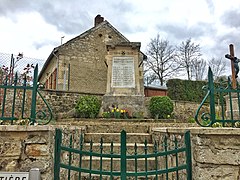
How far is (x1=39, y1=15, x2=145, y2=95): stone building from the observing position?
12711mm

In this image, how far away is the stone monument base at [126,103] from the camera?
294 inches

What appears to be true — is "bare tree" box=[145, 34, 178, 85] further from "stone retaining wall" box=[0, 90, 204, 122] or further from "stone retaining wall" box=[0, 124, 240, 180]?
"stone retaining wall" box=[0, 124, 240, 180]

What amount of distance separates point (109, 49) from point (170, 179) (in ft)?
20.5

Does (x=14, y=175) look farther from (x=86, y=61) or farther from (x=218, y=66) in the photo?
(x=218, y=66)

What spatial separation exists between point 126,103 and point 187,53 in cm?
1702

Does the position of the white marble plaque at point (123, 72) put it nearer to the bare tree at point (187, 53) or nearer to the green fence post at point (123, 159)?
the green fence post at point (123, 159)

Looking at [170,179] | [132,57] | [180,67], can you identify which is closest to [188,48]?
[180,67]

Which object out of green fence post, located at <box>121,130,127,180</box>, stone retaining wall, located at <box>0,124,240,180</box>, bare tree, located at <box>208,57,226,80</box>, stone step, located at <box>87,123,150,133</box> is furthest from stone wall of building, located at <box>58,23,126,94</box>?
bare tree, located at <box>208,57,226,80</box>

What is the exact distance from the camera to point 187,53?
22125mm

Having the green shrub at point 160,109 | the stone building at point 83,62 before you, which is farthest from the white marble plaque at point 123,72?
the stone building at point 83,62

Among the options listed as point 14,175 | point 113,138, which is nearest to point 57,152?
point 14,175

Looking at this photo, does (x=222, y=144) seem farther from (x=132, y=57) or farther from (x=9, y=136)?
(x=132, y=57)

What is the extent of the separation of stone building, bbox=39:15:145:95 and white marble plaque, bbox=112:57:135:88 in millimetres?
4344

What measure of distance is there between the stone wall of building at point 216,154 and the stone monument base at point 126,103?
550 centimetres
